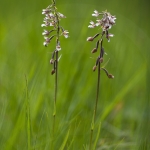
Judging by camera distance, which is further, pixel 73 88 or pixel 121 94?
pixel 73 88

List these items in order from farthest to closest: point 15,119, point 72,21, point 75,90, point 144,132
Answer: point 72,21
point 75,90
point 15,119
point 144,132

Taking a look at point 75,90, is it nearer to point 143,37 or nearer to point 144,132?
point 144,132

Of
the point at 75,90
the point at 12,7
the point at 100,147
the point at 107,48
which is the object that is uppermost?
the point at 12,7

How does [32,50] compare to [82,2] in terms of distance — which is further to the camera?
[82,2]

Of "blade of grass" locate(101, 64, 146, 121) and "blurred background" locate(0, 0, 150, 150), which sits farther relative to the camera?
"blade of grass" locate(101, 64, 146, 121)

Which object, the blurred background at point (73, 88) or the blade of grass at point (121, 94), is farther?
the blade of grass at point (121, 94)

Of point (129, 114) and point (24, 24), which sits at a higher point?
point (24, 24)

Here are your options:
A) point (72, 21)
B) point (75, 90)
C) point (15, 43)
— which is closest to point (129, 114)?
point (75, 90)

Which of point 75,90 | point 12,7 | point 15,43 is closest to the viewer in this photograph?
point 75,90
